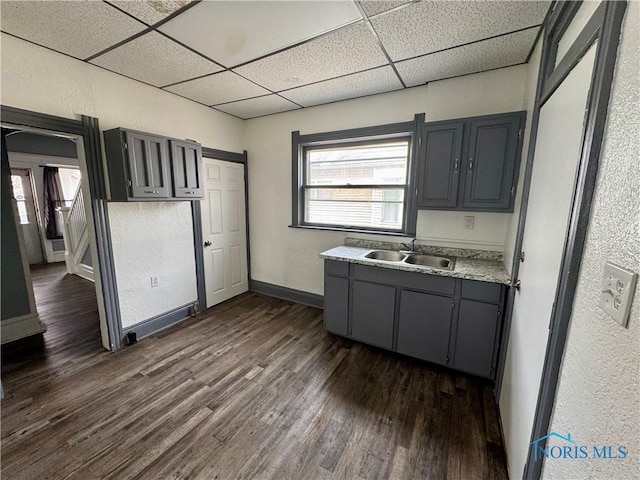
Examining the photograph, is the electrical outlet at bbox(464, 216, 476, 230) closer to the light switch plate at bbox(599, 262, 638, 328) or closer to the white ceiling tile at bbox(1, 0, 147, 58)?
the light switch plate at bbox(599, 262, 638, 328)

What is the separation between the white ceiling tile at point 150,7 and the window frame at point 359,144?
1.87 m

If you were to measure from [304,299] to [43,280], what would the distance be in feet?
15.3

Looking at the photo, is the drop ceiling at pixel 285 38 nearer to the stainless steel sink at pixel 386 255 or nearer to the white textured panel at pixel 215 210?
the white textured panel at pixel 215 210

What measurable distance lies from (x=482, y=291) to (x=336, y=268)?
1277 millimetres

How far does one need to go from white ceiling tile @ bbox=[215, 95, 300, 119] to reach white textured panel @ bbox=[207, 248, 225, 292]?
1844 mm

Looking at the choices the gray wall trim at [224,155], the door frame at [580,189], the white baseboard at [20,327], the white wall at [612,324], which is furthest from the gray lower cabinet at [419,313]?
the white baseboard at [20,327]

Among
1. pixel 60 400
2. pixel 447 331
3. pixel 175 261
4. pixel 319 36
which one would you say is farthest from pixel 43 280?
pixel 447 331

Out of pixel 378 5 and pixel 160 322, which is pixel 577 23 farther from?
pixel 160 322

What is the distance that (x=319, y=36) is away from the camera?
180 cm

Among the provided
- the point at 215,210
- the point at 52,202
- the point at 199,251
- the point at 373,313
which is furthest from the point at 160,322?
the point at 52,202

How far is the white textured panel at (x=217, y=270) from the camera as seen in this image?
11.7 ft

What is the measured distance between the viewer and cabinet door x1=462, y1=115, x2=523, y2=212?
2092 millimetres

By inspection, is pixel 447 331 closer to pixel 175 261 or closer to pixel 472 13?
pixel 472 13

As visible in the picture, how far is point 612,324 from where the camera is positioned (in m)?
0.64
